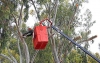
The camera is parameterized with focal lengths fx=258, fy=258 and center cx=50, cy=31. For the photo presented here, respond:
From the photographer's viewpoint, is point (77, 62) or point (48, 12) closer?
point (48, 12)

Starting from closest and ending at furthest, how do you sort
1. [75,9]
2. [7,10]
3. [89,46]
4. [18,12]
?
[7,10], [18,12], [75,9], [89,46]

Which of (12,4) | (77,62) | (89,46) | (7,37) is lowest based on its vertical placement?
(77,62)

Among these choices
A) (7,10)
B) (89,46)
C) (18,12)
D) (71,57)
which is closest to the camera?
(7,10)

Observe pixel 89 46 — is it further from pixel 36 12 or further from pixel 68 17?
pixel 36 12

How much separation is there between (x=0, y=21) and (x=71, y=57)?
41.9 ft

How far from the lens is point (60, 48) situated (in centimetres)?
1739

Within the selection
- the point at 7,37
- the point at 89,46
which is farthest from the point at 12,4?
the point at 89,46

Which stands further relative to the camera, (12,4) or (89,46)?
(89,46)

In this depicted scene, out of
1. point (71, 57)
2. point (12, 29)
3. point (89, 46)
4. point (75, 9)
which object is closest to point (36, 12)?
point (12, 29)

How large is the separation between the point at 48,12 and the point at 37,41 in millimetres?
12457

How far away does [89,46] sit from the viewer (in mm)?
26188

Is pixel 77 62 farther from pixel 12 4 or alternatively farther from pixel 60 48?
pixel 12 4

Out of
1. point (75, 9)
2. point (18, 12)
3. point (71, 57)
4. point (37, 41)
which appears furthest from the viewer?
point (71, 57)

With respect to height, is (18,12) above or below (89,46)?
above
